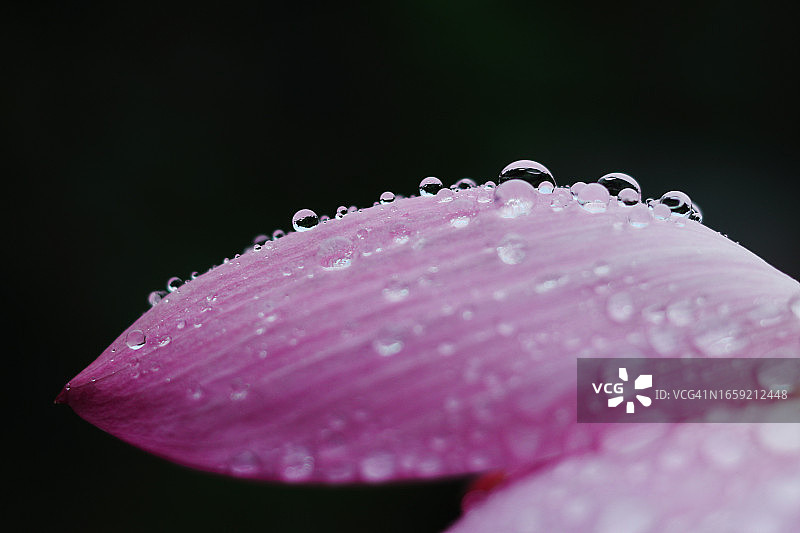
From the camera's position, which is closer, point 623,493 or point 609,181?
point 623,493

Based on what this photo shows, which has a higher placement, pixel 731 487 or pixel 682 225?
pixel 682 225

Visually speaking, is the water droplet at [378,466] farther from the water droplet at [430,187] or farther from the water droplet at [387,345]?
the water droplet at [430,187]

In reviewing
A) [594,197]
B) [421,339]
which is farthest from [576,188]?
[421,339]

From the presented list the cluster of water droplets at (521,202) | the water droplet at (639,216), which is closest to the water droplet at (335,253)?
the cluster of water droplets at (521,202)

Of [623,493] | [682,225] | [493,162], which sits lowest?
[623,493]

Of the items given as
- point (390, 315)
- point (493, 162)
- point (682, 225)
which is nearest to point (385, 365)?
point (390, 315)

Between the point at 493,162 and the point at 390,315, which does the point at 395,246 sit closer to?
the point at 390,315
